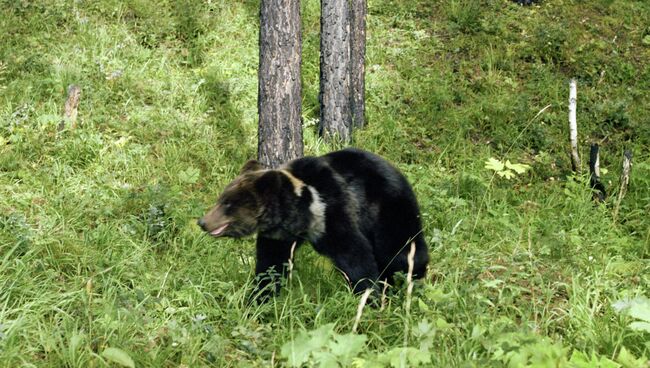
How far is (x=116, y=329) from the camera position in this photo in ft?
12.0

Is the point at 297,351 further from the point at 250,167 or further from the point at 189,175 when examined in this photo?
the point at 189,175

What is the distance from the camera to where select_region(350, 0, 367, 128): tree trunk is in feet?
27.2

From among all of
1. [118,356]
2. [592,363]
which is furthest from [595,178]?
[118,356]

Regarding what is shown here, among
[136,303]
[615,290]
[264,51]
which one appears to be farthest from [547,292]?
[264,51]

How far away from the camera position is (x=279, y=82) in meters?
6.70

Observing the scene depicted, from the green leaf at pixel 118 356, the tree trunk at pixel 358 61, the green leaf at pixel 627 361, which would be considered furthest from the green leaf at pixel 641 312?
the tree trunk at pixel 358 61

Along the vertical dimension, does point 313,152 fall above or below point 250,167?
below

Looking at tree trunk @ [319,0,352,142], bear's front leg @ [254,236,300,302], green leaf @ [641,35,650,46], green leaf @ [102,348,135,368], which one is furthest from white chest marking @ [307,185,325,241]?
green leaf @ [641,35,650,46]

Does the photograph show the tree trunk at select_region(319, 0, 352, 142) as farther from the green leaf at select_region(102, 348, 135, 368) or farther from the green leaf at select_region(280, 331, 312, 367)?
the green leaf at select_region(280, 331, 312, 367)

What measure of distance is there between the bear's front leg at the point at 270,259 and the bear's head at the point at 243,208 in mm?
268

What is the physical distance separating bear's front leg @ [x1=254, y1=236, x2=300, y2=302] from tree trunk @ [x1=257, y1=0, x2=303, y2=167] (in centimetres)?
249

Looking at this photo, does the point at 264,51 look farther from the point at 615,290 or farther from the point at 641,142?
the point at 641,142

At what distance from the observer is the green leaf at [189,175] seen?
6.56 metres

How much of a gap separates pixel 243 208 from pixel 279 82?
2891mm
